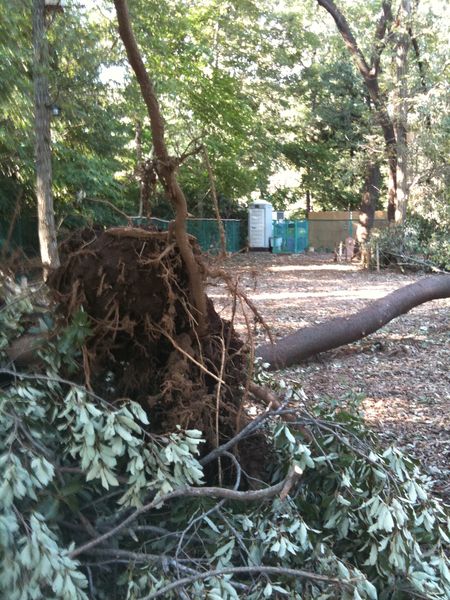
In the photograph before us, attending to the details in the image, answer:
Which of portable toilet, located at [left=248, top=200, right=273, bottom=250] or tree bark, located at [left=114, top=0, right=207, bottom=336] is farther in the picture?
portable toilet, located at [left=248, top=200, right=273, bottom=250]

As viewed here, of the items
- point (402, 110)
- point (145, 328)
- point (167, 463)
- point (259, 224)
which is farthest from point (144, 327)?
point (259, 224)

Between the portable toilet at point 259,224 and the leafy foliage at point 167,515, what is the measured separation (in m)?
25.2

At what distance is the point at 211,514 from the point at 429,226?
18.9 m

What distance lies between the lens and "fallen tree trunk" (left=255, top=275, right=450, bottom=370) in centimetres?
607

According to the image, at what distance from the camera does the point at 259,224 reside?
27.9 m

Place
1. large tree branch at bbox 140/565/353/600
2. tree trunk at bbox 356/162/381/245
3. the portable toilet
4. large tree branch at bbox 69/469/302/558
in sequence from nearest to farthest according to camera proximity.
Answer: large tree branch at bbox 140/565/353/600
large tree branch at bbox 69/469/302/558
tree trunk at bbox 356/162/381/245
the portable toilet

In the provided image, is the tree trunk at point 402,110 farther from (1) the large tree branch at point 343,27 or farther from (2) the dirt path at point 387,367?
(2) the dirt path at point 387,367

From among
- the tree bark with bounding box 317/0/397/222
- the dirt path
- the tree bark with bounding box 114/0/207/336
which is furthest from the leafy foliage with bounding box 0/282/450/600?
the tree bark with bounding box 317/0/397/222

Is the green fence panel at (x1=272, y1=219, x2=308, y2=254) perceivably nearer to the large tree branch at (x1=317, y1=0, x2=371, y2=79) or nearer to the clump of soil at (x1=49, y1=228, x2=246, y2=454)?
the large tree branch at (x1=317, y1=0, x2=371, y2=79)

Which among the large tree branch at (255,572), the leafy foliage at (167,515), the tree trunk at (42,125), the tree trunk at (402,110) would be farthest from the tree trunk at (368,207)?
the large tree branch at (255,572)

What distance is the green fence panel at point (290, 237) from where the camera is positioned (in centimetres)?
2933

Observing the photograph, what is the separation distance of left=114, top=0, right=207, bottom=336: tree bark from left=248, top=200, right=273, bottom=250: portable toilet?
2496 cm

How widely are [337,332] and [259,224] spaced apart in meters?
21.5

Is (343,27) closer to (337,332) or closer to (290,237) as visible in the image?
(290,237)
